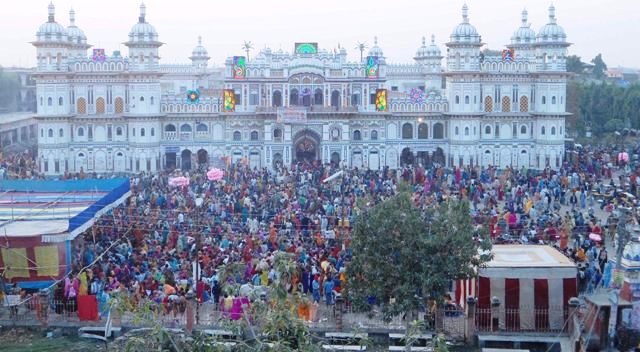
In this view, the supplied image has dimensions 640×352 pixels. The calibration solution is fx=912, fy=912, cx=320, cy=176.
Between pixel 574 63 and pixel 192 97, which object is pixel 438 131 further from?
pixel 574 63

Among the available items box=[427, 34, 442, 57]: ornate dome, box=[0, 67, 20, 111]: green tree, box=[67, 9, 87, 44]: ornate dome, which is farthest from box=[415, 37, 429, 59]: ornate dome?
box=[0, 67, 20, 111]: green tree

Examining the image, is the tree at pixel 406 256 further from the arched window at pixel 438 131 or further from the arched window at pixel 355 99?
the arched window at pixel 438 131

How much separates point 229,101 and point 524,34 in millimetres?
15190

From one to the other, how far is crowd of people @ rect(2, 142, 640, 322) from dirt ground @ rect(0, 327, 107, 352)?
0.82m

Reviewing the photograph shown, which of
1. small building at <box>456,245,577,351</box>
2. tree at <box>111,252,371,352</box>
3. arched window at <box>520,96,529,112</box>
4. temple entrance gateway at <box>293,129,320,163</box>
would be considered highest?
arched window at <box>520,96,529,112</box>

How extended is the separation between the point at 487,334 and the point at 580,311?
1697 millimetres

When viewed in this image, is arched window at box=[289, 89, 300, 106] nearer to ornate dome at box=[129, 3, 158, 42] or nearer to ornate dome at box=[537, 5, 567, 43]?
ornate dome at box=[129, 3, 158, 42]

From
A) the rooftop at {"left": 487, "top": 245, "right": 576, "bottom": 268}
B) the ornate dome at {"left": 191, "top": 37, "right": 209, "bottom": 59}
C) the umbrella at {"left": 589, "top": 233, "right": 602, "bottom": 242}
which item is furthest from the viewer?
the ornate dome at {"left": 191, "top": 37, "right": 209, "bottom": 59}

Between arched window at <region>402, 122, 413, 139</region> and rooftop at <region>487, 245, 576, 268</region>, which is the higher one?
arched window at <region>402, 122, 413, 139</region>

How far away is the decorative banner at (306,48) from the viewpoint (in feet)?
145

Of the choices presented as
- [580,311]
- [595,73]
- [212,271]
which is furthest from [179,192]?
[595,73]

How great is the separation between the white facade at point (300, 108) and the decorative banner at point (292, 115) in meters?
0.24

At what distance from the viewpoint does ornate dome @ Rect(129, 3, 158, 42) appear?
42.6 meters

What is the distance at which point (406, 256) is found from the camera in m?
16.0
